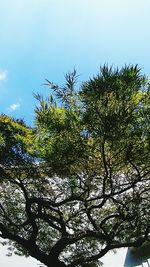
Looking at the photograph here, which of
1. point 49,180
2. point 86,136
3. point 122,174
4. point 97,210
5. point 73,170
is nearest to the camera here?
point 86,136

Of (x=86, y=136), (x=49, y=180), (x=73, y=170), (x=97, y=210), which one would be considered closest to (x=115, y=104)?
(x=86, y=136)

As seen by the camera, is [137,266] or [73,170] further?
[137,266]

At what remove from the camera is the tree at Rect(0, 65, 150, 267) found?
6.73 m

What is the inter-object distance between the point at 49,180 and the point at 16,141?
1684mm

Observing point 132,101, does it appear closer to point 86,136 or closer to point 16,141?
point 86,136

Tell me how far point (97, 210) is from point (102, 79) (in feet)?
18.1

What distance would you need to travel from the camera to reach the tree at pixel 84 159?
673cm

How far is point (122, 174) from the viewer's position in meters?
9.33

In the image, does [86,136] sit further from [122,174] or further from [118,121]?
[122,174]

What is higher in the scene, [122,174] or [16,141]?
[16,141]

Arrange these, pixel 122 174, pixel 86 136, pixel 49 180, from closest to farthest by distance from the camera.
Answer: pixel 86 136, pixel 122 174, pixel 49 180

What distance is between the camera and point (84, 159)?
8.16 meters

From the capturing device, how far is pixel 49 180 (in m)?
10.1

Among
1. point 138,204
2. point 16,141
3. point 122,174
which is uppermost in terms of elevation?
point 16,141
